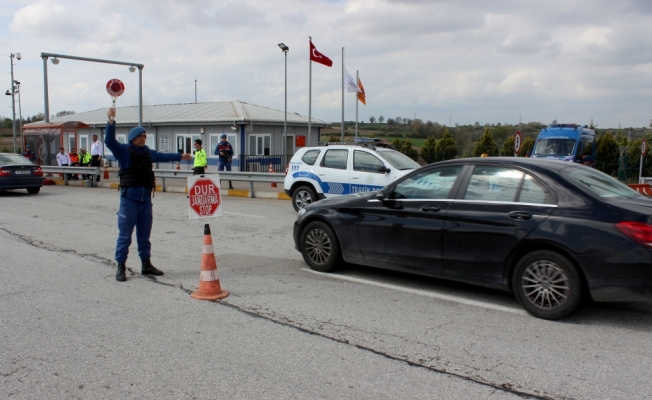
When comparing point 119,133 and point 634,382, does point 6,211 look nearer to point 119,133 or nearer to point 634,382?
point 634,382

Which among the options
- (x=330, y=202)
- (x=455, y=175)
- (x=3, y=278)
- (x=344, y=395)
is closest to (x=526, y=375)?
(x=344, y=395)

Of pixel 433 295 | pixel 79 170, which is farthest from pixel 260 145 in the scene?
pixel 433 295

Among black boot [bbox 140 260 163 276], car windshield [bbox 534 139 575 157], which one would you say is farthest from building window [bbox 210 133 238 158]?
black boot [bbox 140 260 163 276]

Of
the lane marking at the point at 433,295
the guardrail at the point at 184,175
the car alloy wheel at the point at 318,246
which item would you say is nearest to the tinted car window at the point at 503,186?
the lane marking at the point at 433,295

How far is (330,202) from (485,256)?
90.7 inches

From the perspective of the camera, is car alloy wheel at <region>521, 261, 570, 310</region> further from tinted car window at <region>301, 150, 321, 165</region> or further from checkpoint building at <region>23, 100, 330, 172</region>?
checkpoint building at <region>23, 100, 330, 172</region>

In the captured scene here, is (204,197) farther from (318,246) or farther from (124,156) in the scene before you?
Answer: (318,246)

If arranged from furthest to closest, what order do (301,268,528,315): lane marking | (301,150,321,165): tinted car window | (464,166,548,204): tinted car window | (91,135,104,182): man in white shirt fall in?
(91,135,104,182): man in white shirt
(301,150,321,165): tinted car window
(301,268,528,315): lane marking
(464,166,548,204): tinted car window

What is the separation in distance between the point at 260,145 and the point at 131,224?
27.4 metres

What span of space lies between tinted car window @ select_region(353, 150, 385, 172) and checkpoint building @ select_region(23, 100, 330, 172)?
16676 millimetres

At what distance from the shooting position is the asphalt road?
3.99 metres

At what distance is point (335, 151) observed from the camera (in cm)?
1330

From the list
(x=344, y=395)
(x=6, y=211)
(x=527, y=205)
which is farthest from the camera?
(x=6, y=211)

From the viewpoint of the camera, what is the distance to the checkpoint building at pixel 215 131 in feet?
98.4
